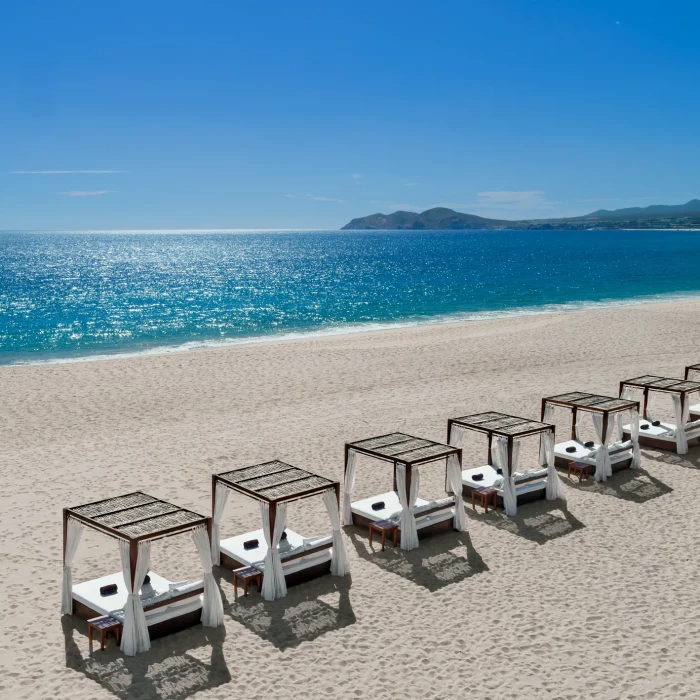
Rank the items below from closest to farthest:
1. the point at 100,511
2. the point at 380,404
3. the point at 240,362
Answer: the point at 100,511
the point at 380,404
the point at 240,362

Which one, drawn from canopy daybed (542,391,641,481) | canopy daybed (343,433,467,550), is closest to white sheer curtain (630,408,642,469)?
canopy daybed (542,391,641,481)

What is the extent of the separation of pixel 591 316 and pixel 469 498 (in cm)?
2992

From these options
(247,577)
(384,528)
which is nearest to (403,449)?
(384,528)

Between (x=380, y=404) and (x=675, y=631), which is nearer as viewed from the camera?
(x=675, y=631)

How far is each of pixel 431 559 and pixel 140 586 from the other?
16.2 feet

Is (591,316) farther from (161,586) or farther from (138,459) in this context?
(161,586)

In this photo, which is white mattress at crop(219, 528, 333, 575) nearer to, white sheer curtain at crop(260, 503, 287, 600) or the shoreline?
white sheer curtain at crop(260, 503, 287, 600)

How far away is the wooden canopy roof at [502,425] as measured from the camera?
1516 centimetres

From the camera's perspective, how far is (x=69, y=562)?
1072 cm

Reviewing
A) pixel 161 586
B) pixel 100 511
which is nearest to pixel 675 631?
pixel 161 586

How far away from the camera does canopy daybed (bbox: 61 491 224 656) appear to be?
9.76 m

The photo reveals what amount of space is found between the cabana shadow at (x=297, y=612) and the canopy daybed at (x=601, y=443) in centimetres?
727

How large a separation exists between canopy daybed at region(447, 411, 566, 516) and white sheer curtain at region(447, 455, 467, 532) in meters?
1.27

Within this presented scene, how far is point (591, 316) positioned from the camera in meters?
42.8
